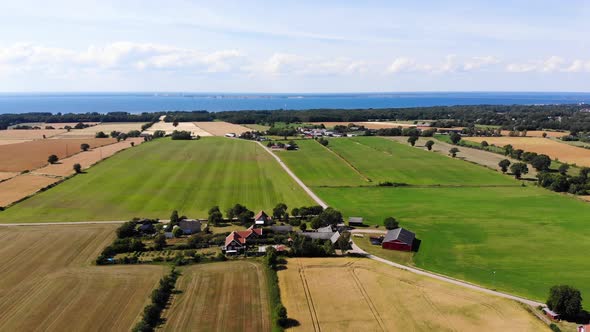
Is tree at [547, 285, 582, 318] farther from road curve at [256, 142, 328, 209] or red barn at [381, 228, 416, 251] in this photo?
road curve at [256, 142, 328, 209]

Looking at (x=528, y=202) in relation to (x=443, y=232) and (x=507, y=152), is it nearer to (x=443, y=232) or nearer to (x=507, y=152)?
(x=443, y=232)

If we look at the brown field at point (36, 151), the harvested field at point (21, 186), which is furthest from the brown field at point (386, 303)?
the brown field at point (36, 151)

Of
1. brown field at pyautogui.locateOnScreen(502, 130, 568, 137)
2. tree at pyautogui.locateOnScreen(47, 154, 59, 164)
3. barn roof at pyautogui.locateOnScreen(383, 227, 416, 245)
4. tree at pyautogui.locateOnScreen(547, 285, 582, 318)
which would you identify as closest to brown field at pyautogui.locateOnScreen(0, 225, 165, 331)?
barn roof at pyautogui.locateOnScreen(383, 227, 416, 245)

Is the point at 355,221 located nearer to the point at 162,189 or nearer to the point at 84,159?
the point at 162,189

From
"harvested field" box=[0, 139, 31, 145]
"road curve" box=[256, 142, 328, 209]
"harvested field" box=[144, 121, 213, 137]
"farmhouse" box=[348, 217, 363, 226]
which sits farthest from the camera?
"harvested field" box=[144, 121, 213, 137]

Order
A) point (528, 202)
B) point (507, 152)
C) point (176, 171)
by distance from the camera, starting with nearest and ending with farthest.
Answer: point (528, 202) → point (176, 171) → point (507, 152)

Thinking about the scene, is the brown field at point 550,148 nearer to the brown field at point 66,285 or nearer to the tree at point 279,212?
the tree at point 279,212

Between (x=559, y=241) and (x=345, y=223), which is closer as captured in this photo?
(x=559, y=241)

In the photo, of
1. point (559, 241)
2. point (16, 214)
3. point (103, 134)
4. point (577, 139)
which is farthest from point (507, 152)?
point (103, 134)
